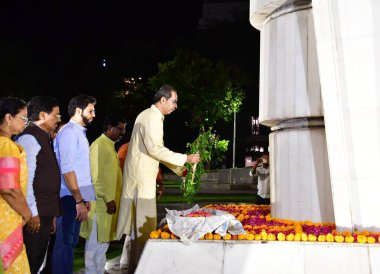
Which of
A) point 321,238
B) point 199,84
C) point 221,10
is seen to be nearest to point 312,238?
point 321,238

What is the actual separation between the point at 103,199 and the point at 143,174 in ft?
2.61

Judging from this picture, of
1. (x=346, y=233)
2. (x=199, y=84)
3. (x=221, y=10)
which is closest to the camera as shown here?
(x=346, y=233)

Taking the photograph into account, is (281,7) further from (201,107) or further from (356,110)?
(201,107)

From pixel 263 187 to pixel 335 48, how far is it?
268 inches

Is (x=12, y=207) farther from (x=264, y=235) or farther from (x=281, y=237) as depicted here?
(x=281, y=237)

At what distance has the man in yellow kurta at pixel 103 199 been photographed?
7012 mm

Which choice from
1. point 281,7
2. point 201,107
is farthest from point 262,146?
point 281,7

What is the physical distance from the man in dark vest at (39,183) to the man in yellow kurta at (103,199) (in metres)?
1.03

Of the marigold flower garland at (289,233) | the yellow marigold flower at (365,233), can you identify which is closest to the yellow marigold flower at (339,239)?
the marigold flower garland at (289,233)

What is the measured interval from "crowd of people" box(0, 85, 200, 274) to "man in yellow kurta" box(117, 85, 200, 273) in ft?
0.04

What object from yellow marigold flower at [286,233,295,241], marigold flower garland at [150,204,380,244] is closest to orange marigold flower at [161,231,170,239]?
marigold flower garland at [150,204,380,244]

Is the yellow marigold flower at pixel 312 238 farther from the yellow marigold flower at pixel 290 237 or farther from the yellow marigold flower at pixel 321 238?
the yellow marigold flower at pixel 290 237

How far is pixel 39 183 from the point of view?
19.0 ft

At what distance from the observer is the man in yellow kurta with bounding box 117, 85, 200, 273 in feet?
22.4
